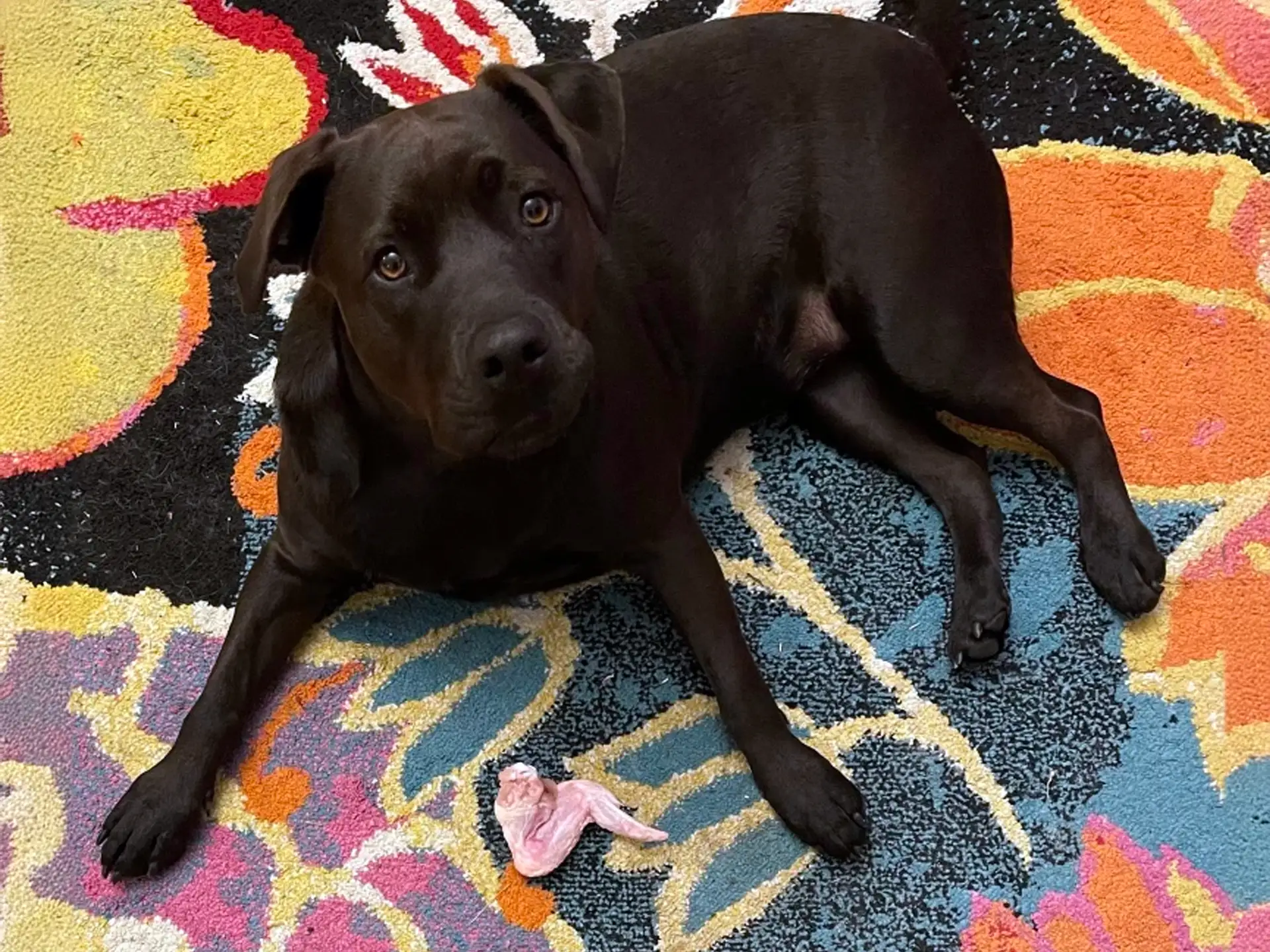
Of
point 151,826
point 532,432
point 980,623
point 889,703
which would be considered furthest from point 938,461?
point 151,826

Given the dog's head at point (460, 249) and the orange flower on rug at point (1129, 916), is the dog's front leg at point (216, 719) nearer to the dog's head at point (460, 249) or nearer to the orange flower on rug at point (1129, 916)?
the dog's head at point (460, 249)

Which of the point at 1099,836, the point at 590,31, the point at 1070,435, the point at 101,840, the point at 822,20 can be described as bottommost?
the point at 101,840

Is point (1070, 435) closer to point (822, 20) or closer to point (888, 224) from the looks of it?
point (888, 224)

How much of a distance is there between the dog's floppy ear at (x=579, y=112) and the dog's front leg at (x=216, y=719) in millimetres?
764

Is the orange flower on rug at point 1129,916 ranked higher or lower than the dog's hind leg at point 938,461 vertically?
lower

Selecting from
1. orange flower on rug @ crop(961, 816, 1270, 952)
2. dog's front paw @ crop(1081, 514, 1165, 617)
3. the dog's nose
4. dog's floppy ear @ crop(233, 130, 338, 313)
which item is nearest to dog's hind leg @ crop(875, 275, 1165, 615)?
dog's front paw @ crop(1081, 514, 1165, 617)

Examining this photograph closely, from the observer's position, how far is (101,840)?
1.98 meters

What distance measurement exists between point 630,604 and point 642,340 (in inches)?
17.4

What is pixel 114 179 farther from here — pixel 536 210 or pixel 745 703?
pixel 745 703

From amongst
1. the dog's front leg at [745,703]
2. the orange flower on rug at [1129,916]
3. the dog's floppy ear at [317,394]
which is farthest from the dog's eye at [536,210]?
the orange flower on rug at [1129,916]

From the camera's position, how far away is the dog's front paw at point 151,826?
6.41 feet

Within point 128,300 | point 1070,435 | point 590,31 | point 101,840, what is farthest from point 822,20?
point 101,840

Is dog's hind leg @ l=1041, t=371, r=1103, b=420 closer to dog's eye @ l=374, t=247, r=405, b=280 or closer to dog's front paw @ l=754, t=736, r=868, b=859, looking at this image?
dog's front paw @ l=754, t=736, r=868, b=859

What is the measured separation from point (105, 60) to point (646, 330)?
132 cm
